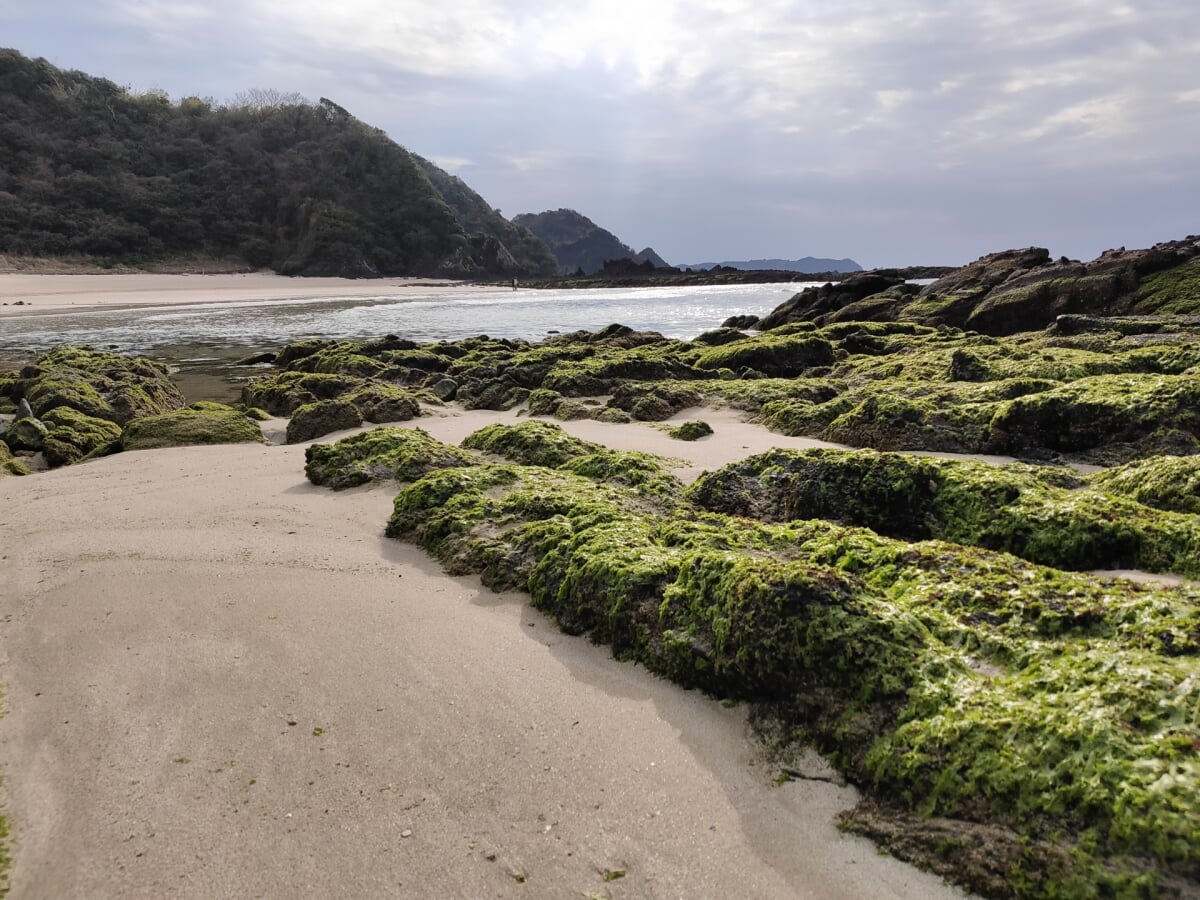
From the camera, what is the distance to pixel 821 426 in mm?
7750

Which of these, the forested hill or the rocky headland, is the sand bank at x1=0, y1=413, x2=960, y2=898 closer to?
the rocky headland

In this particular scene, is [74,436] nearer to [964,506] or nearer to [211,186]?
[964,506]

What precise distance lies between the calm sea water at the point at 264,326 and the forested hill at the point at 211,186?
1650 inches

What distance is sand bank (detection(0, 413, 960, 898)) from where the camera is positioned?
2.12 metres

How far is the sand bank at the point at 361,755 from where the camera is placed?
2.12 meters

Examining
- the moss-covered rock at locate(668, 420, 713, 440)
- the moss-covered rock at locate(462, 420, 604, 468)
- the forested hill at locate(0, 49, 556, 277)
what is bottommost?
the moss-covered rock at locate(668, 420, 713, 440)

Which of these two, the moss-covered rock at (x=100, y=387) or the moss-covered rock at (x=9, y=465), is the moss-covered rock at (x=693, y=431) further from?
the moss-covered rock at (x=100, y=387)

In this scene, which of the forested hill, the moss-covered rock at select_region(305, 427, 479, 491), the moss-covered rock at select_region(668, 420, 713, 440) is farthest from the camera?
the forested hill

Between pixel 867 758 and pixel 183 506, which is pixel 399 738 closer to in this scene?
pixel 867 758

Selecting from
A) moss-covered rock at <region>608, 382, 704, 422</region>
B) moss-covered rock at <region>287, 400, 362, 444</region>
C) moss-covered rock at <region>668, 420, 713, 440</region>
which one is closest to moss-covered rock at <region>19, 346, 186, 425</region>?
moss-covered rock at <region>287, 400, 362, 444</region>

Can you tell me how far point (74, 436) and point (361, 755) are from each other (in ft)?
27.0

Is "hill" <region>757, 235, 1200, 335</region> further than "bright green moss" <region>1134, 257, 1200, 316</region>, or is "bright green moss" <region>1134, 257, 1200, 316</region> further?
"hill" <region>757, 235, 1200, 335</region>

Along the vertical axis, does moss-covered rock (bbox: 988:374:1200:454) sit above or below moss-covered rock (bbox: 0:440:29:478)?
above

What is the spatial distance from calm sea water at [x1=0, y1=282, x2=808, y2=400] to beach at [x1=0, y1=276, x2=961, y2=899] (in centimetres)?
1181
